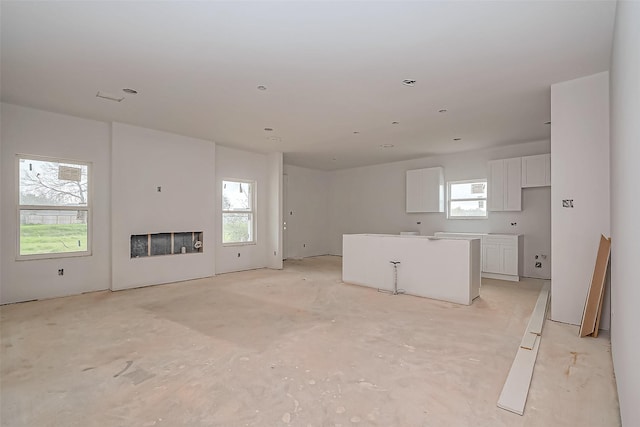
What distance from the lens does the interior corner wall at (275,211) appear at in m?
7.69

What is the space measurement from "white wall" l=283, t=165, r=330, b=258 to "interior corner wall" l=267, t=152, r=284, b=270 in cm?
151

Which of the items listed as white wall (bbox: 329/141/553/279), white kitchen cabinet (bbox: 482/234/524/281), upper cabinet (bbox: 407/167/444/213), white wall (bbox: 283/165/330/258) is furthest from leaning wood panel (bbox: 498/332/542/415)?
white wall (bbox: 283/165/330/258)

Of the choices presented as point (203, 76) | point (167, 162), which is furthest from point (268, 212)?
point (203, 76)

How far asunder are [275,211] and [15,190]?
4.51 m

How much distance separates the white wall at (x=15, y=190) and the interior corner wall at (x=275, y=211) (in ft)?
10.9

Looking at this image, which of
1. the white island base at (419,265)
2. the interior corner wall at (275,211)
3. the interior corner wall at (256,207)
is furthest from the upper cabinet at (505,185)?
the interior corner wall at (256,207)

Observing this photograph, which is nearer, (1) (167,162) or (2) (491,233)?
(1) (167,162)

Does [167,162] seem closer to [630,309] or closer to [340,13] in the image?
[340,13]

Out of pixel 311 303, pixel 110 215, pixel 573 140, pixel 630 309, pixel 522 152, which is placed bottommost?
pixel 311 303

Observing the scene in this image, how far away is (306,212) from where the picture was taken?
9.96 m

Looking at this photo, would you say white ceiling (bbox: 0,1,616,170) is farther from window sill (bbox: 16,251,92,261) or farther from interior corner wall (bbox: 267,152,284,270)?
interior corner wall (bbox: 267,152,284,270)

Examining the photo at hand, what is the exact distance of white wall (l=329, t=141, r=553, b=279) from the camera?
21.2 feet

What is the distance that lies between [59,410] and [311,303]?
297 centimetres

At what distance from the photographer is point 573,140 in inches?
145
